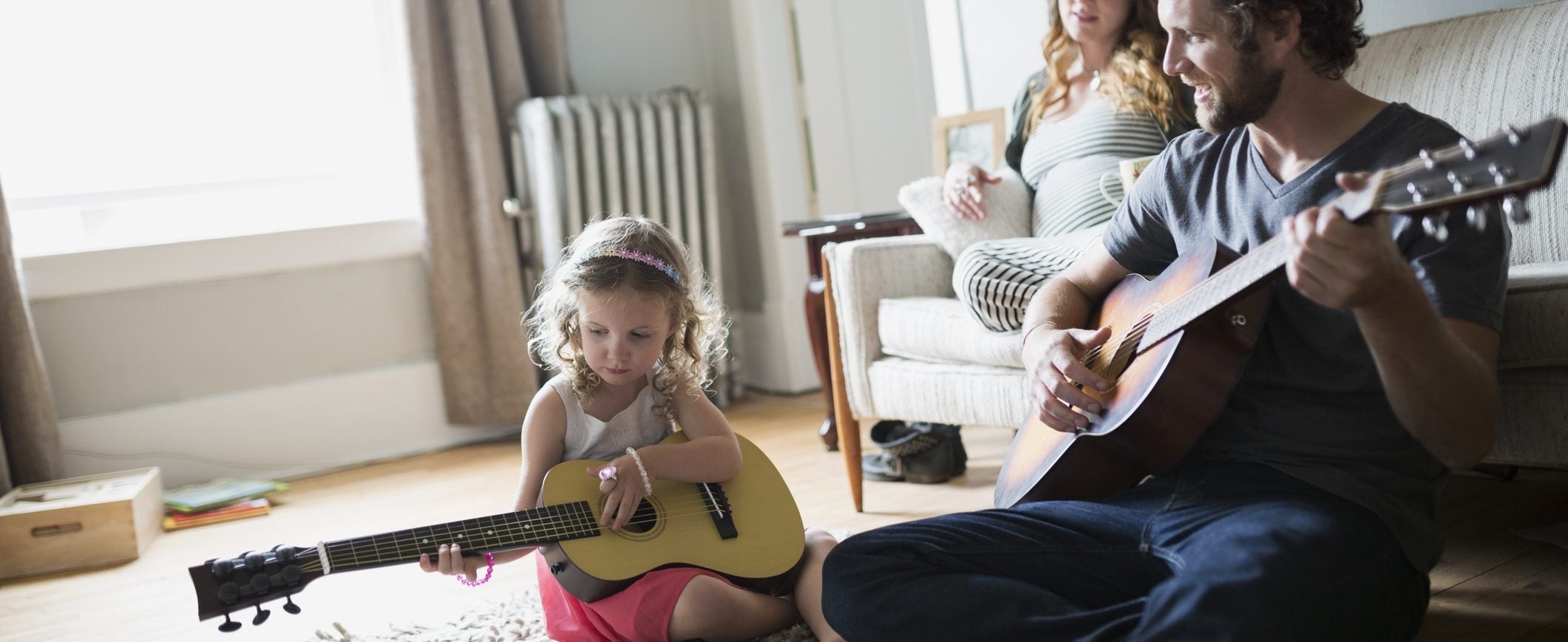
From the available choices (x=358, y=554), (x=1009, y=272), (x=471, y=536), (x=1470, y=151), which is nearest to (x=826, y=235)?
(x=1009, y=272)

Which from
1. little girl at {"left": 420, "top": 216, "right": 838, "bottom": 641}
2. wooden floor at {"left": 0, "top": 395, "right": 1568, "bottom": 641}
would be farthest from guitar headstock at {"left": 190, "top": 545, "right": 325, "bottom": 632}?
wooden floor at {"left": 0, "top": 395, "right": 1568, "bottom": 641}

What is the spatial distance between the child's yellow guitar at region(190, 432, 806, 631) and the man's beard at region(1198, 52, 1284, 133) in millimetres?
753

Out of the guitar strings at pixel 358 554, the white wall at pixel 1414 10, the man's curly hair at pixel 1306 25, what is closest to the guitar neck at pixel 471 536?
the guitar strings at pixel 358 554

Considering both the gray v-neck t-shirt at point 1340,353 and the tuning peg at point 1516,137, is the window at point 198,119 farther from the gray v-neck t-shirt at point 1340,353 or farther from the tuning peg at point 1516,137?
the tuning peg at point 1516,137

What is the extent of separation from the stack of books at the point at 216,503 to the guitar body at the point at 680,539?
1622 millimetres

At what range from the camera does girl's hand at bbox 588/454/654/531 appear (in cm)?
152

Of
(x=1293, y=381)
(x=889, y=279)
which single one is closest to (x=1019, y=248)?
(x=889, y=279)

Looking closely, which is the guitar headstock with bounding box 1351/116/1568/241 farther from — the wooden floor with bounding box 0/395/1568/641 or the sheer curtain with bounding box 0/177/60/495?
the sheer curtain with bounding box 0/177/60/495

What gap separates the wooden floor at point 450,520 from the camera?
159cm

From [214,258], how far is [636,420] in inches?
77.0

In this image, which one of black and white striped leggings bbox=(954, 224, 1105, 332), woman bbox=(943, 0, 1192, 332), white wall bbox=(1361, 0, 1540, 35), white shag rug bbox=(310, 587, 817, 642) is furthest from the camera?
woman bbox=(943, 0, 1192, 332)

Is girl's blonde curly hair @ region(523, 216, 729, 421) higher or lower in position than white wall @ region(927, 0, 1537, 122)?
lower

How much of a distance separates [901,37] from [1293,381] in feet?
8.89

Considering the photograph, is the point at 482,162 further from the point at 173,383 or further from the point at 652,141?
the point at 173,383
